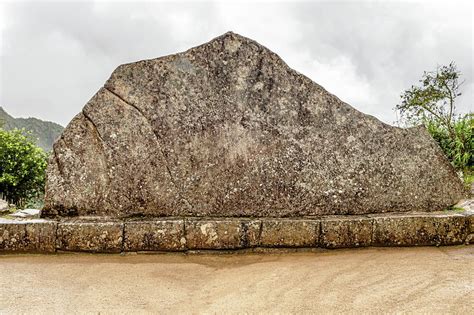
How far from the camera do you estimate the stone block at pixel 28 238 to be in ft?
12.4

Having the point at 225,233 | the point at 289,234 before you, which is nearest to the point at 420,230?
the point at 289,234

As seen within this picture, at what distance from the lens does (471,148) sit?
11039mm

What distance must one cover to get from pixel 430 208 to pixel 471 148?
8.07 metres

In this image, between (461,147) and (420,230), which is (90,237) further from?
(461,147)

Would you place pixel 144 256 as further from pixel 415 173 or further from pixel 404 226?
pixel 415 173

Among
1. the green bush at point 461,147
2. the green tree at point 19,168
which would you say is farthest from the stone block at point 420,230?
the green tree at point 19,168

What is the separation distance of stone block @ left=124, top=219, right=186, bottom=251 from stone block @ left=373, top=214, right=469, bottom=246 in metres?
1.83

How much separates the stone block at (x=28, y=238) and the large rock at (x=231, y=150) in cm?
23

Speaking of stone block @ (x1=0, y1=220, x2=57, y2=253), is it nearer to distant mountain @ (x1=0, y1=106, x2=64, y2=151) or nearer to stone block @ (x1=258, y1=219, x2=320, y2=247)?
stone block @ (x1=258, y1=219, x2=320, y2=247)

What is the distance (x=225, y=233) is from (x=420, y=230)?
1.83m

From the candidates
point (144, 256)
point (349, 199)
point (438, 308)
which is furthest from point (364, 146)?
point (144, 256)

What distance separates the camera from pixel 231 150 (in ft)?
13.6

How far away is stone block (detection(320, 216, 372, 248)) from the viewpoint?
153 inches

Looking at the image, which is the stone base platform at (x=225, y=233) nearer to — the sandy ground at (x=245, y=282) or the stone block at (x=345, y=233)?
the stone block at (x=345, y=233)
